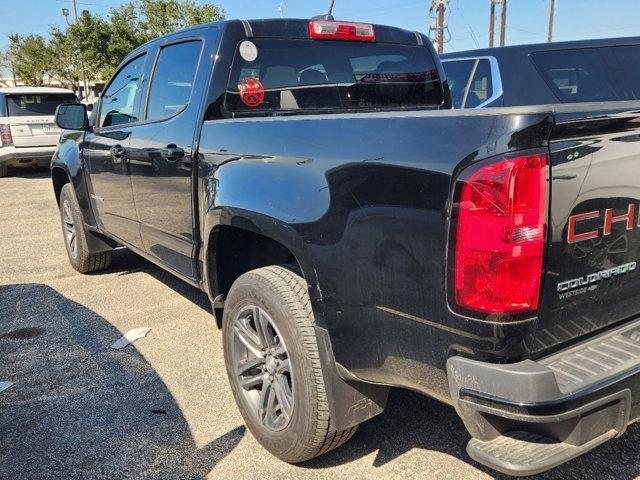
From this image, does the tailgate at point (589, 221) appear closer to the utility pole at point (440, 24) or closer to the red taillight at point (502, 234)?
the red taillight at point (502, 234)

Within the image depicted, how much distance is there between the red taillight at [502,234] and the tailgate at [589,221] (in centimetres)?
6

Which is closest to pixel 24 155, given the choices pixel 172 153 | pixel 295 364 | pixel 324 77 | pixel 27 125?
pixel 27 125

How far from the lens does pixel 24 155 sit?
12.2 metres

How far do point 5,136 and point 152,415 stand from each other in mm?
11181

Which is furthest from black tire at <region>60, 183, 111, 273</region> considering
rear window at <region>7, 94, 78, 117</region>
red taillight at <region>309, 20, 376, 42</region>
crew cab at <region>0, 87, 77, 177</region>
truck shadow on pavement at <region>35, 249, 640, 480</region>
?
rear window at <region>7, 94, 78, 117</region>

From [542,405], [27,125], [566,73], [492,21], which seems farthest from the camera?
[492,21]

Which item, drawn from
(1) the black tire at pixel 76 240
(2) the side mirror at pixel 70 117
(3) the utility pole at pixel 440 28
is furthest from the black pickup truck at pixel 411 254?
(3) the utility pole at pixel 440 28

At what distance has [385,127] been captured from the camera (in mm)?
1887

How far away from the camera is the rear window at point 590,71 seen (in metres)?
5.35

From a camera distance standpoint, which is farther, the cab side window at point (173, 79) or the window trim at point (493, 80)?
the window trim at point (493, 80)

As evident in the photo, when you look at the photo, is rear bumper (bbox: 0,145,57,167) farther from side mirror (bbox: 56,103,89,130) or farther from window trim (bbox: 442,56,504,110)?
window trim (bbox: 442,56,504,110)

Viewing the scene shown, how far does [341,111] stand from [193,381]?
181cm

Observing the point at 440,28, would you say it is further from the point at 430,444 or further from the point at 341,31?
the point at 430,444

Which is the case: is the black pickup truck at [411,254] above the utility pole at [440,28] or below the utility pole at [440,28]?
below
